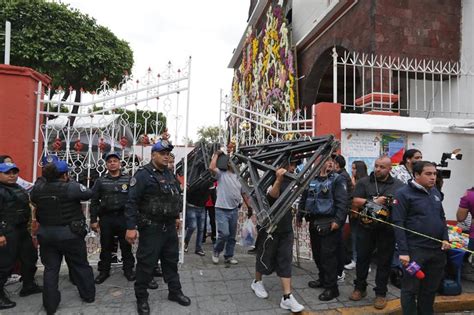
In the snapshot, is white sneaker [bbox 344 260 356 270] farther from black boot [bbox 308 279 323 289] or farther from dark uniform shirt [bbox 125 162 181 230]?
dark uniform shirt [bbox 125 162 181 230]

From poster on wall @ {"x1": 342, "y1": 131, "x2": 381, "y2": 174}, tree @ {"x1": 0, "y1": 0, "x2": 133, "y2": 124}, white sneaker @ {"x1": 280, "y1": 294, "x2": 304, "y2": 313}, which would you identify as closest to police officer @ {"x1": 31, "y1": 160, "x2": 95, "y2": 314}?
white sneaker @ {"x1": 280, "y1": 294, "x2": 304, "y2": 313}

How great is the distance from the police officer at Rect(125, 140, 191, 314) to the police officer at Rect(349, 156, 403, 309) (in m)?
2.18

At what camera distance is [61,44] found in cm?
1364

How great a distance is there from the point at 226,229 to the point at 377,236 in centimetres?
217

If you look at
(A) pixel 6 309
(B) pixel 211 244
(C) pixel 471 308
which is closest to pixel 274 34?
(B) pixel 211 244

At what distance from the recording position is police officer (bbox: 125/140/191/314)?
3.85m

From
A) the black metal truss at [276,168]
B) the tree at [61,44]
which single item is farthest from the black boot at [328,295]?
the tree at [61,44]

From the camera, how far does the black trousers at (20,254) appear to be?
3998 mm

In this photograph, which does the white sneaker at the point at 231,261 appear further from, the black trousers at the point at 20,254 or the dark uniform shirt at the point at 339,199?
the black trousers at the point at 20,254

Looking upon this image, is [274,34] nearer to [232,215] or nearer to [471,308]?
[232,215]

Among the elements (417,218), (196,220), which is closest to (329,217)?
(417,218)

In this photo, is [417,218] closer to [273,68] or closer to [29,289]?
[29,289]

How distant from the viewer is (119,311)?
12.8 feet

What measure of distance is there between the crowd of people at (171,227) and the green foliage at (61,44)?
35.3ft
